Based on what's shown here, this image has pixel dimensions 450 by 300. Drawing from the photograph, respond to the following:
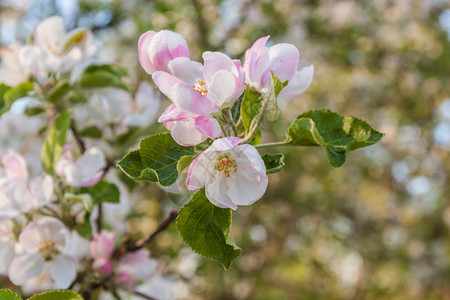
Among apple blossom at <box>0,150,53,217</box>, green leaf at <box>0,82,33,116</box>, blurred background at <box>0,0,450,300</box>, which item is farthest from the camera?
blurred background at <box>0,0,450,300</box>

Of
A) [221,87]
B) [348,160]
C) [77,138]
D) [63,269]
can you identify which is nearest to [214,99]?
[221,87]

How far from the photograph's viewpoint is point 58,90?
3.45 feet

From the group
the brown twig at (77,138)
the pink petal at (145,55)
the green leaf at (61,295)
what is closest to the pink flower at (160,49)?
the pink petal at (145,55)

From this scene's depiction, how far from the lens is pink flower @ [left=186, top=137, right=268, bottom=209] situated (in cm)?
57

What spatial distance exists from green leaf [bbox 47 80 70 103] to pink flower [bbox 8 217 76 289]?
33 cm

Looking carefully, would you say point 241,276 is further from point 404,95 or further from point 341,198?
point 404,95

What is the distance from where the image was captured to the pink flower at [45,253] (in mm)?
867

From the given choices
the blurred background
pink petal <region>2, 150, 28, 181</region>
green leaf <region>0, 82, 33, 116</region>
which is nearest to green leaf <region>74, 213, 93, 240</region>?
pink petal <region>2, 150, 28, 181</region>

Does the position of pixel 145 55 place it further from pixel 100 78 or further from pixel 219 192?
pixel 100 78

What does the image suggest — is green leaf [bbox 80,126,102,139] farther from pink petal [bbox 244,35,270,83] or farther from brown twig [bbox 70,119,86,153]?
pink petal [bbox 244,35,270,83]

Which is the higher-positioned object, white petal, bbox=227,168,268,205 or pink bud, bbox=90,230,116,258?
white petal, bbox=227,168,268,205

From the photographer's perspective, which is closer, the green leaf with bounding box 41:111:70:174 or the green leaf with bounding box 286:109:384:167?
the green leaf with bounding box 286:109:384:167

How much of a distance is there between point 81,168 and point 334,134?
1.78 feet

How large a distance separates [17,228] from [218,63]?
24.7 inches
